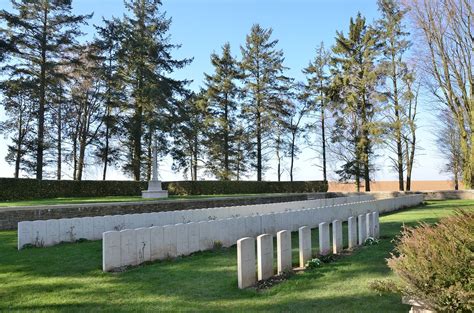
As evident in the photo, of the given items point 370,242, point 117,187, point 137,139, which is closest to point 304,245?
point 370,242

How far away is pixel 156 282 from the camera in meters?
5.70

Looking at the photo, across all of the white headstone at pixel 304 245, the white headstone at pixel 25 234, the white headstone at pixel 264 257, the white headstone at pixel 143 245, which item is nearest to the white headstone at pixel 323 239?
the white headstone at pixel 304 245

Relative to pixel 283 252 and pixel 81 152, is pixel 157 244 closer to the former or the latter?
pixel 283 252

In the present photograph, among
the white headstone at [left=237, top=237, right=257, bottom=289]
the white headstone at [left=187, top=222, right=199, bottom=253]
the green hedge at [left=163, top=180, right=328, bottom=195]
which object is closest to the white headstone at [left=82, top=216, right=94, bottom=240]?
the white headstone at [left=187, top=222, right=199, bottom=253]

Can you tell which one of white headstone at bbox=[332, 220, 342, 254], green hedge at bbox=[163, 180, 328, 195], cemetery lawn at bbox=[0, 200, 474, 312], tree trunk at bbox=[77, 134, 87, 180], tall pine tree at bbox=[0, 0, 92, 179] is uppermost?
tall pine tree at bbox=[0, 0, 92, 179]

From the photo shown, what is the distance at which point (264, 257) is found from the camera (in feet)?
18.8

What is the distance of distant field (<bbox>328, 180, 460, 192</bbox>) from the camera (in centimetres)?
3878

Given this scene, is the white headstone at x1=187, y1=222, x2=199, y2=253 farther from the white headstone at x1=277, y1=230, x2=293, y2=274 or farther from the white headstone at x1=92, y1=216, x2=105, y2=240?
the white headstone at x1=92, y1=216, x2=105, y2=240

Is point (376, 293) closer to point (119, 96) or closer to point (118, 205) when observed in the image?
point (118, 205)

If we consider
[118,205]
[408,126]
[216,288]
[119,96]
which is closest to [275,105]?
[408,126]

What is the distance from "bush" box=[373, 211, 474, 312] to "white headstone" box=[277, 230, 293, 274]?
204cm

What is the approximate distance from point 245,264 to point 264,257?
44 centimetres

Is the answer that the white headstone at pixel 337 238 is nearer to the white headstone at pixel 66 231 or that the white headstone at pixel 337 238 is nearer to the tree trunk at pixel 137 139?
the white headstone at pixel 66 231

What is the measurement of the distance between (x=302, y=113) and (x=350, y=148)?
598 centimetres
